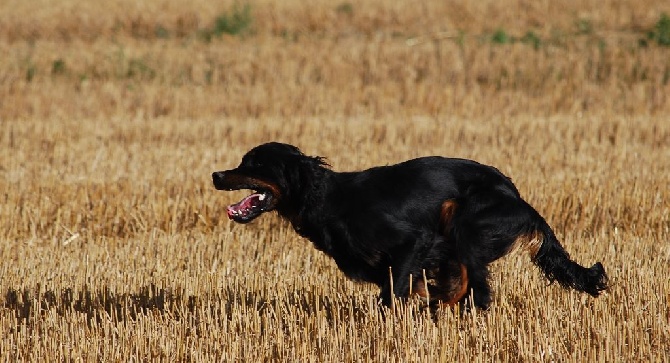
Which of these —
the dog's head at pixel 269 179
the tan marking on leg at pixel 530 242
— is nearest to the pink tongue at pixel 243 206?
the dog's head at pixel 269 179

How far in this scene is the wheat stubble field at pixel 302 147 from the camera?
531cm

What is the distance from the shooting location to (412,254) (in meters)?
5.55

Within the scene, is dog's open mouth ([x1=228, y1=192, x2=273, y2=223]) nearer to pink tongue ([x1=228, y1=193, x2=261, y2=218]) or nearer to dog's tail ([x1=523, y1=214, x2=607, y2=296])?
pink tongue ([x1=228, y1=193, x2=261, y2=218])

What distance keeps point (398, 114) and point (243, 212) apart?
9.97 m

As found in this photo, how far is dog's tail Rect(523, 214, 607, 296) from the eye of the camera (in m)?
5.69

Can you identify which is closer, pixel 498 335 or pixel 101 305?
pixel 498 335

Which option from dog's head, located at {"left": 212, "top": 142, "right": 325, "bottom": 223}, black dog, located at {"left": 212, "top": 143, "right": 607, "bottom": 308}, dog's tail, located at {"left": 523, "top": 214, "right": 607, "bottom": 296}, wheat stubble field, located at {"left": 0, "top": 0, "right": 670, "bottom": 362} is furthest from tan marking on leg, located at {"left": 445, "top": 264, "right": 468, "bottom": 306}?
dog's head, located at {"left": 212, "top": 142, "right": 325, "bottom": 223}

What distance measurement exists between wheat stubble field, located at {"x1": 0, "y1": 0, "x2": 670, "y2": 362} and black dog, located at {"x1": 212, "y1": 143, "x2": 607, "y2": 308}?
0.70 ft

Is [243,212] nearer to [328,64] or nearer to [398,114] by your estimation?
[398,114]

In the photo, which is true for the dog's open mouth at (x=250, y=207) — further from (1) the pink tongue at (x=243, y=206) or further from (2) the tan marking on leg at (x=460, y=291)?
(2) the tan marking on leg at (x=460, y=291)

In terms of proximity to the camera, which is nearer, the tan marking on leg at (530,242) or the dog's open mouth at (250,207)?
the dog's open mouth at (250,207)

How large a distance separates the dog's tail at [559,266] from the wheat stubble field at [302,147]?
126 millimetres

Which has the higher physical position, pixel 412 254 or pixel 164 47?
pixel 164 47

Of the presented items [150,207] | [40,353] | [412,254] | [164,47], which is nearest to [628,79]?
[164,47]
